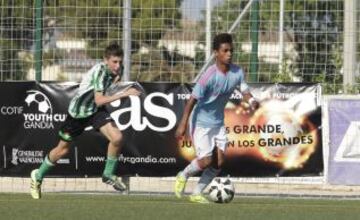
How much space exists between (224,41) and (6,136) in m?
5.65

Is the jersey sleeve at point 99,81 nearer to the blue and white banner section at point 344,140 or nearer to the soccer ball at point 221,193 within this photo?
the soccer ball at point 221,193

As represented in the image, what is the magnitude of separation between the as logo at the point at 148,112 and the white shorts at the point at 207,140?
160 inches

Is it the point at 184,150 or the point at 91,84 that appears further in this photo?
the point at 184,150

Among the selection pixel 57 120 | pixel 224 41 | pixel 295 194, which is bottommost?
pixel 295 194

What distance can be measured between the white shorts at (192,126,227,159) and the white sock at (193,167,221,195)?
187 millimetres

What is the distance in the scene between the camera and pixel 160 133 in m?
17.0

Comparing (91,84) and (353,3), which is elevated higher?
(353,3)

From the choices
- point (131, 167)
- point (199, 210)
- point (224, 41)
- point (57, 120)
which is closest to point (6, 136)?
point (57, 120)

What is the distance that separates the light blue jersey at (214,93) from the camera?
12.7 metres

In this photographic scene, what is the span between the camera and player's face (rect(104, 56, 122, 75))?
1355 centimetres

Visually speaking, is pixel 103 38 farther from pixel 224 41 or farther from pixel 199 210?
pixel 199 210

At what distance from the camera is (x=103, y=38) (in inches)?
741

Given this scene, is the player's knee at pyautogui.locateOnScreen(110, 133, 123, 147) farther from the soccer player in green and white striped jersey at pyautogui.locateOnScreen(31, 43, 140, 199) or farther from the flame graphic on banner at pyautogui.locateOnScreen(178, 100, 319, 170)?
the flame graphic on banner at pyautogui.locateOnScreen(178, 100, 319, 170)

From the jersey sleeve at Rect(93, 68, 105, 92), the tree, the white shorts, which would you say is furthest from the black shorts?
the tree
